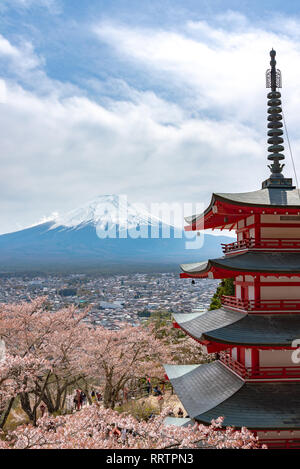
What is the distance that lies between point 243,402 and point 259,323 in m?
2.03

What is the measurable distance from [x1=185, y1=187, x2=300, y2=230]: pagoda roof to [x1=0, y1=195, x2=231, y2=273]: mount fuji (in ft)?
327

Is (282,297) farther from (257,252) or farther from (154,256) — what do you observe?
(154,256)

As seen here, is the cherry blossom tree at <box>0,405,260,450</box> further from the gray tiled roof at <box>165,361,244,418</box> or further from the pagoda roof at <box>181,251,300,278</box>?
the pagoda roof at <box>181,251,300,278</box>

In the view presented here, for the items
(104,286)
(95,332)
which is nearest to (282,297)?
(95,332)

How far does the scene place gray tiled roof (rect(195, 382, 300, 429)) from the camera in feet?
26.1

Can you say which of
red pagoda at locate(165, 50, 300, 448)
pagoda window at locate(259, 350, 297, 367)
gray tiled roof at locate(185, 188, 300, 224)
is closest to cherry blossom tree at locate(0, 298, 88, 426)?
red pagoda at locate(165, 50, 300, 448)

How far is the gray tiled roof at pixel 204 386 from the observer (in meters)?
9.06

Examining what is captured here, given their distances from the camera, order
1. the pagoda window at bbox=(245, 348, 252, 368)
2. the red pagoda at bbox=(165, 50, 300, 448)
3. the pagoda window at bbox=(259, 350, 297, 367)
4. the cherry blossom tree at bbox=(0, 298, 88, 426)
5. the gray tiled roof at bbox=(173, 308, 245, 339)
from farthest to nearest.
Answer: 1. the cherry blossom tree at bbox=(0, 298, 88, 426)
2. the gray tiled roof at bbox=(173, 308, 245, 339)
3. the pagoda window at bbox=(245, 348, 252, 368)
4. the pagoda window at bbox=(259, 350, 297, 367)
5. the red pagoda at bbox=(165, 50, 300, 448)

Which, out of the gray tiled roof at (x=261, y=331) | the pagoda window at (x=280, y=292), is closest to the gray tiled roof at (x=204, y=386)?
the gray tiled roof at (x=261, y=331)

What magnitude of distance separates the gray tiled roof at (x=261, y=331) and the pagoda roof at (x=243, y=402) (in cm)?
145

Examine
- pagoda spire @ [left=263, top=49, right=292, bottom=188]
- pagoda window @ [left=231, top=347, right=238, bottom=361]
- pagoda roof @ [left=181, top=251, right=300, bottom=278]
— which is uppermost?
pagoda spire @ [left=263, top=49, right=292, bottom=188]

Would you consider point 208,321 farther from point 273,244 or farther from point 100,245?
point 100,245

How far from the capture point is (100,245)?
485 feet

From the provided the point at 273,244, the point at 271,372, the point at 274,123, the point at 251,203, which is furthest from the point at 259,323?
the point at 274,123
